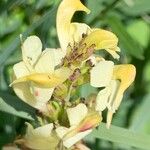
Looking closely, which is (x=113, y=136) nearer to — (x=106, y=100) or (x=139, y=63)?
(x=106, y=100)

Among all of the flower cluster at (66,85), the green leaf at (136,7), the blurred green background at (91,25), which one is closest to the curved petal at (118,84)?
the flower cluster at (66,85)

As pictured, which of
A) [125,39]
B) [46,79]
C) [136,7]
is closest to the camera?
[46,79]

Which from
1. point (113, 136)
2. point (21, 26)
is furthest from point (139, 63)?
point (113, 136)

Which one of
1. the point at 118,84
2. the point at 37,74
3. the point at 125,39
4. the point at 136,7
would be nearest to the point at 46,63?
the point at 37,74

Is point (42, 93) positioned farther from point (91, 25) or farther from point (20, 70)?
point (91, 25)

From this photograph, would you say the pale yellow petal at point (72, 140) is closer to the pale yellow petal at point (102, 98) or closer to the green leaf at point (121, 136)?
the pale yellow petal at point (102, 98)

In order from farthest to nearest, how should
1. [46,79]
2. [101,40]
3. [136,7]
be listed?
[136,7]
[101,40]
[46,79]
